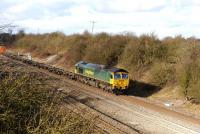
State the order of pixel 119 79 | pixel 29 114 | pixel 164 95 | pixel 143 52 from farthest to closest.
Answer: pixel 143 52 < pixel 119 79 < pixel 164 95 < pixel 29 114

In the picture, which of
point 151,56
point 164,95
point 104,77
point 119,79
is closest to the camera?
point 164,95

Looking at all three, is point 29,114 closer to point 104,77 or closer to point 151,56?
point 104,77

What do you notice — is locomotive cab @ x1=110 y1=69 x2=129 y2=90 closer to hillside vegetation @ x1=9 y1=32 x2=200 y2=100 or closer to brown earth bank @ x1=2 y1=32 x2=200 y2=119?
brown earth bank @ x1=2 y1=32 x2=200 y2=119

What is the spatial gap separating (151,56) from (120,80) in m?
9.92

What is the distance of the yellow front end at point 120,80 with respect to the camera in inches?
1412

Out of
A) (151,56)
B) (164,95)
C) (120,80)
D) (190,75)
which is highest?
(151,56)

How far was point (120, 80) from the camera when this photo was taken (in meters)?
36.3

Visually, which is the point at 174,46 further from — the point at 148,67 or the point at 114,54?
the point at 114,54

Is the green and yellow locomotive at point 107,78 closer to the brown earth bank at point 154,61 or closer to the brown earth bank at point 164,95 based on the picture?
the brown earth bank at point 164,95

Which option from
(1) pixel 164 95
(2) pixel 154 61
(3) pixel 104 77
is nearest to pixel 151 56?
(2) pixel 154 61

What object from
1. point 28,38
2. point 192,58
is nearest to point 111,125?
point 192,58

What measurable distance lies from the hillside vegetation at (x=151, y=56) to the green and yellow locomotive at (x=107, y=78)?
14.0 feet

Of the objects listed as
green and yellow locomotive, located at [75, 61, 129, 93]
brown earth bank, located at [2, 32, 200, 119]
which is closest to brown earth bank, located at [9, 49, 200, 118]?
brown earth bank, located at [2, 32, 200, 119]

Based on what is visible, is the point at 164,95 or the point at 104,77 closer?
the point at 164,95
